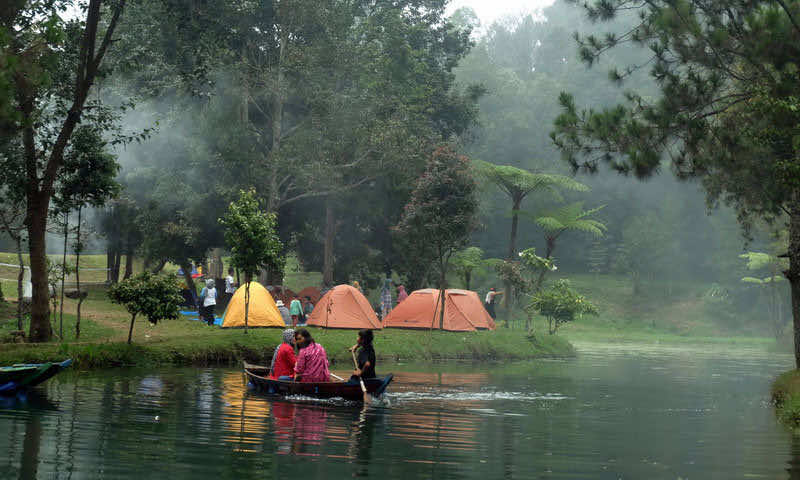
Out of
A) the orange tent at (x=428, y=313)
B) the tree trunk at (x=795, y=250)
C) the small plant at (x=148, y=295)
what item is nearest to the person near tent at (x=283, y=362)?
the small plant at (x=148, y=295)

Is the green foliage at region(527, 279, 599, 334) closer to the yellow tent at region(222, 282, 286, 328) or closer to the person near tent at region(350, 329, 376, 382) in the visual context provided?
the yellow tent at region(222, 282, 286, 328)

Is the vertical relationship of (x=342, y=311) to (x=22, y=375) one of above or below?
above

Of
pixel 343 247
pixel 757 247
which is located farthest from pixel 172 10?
pixel 757 247

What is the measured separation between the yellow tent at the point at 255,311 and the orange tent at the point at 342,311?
202 centimetres

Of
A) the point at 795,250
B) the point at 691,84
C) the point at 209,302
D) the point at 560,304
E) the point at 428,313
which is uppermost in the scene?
the point at 691,84

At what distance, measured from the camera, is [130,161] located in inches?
1795

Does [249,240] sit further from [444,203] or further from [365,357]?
[365,357]

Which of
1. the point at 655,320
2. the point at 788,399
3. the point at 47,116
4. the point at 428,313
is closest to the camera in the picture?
the point at 788,399

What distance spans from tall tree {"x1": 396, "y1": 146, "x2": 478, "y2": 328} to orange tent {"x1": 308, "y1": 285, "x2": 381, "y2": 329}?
3068mm

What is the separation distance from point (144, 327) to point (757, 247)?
5552cm

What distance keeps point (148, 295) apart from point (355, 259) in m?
24.5

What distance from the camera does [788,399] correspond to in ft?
64.7

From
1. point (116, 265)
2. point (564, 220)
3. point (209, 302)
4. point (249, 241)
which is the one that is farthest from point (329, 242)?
point (249, 241)

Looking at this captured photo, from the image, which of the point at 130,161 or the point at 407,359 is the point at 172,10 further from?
the point at 130,161
